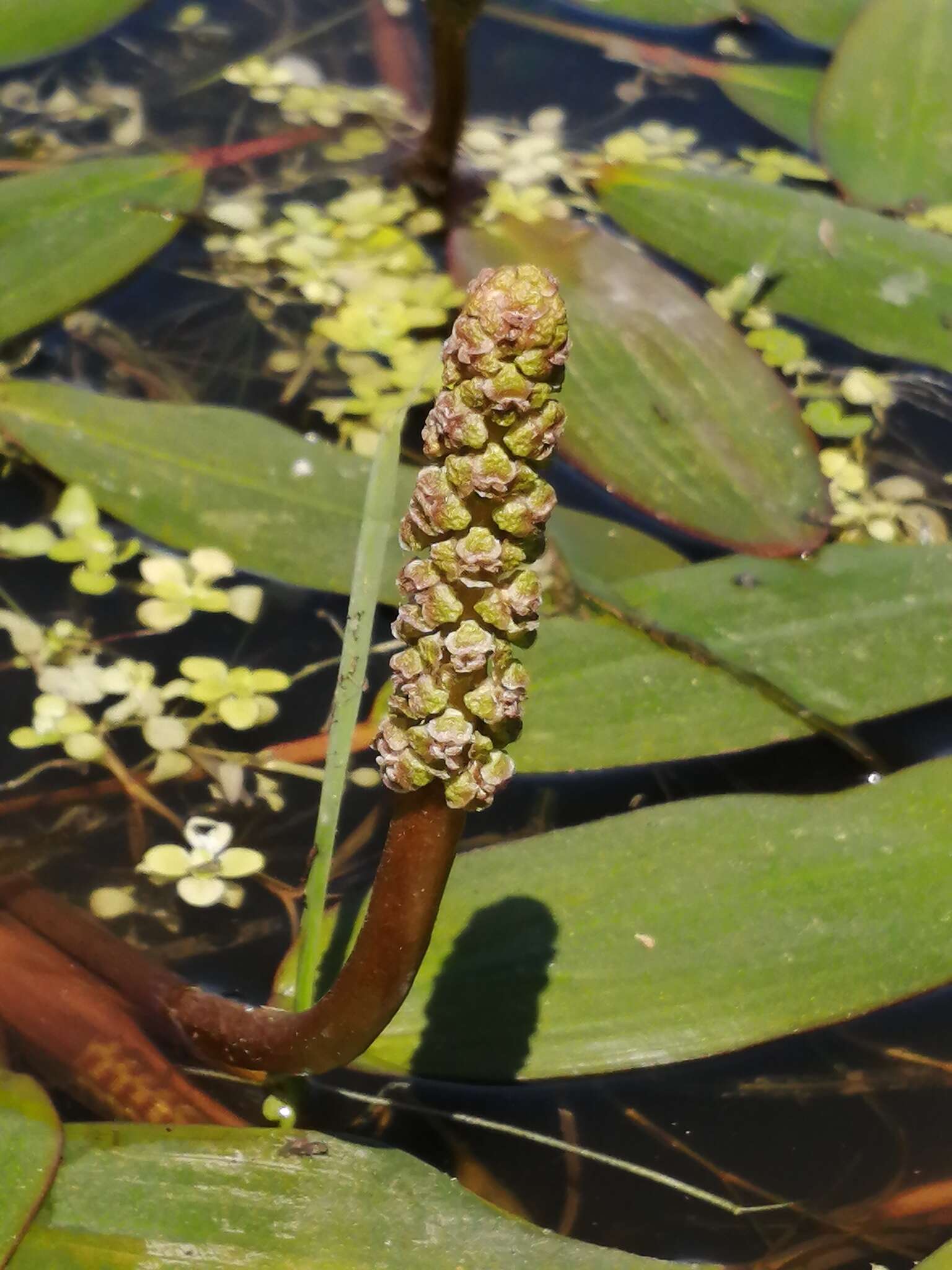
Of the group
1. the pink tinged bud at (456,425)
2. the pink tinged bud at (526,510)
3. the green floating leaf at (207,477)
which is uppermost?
the pink tinged bud at (456,425)

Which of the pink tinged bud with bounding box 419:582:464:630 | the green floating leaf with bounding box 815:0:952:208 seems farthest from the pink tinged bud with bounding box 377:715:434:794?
the green floating leaf with bounding box 815:0:952:208

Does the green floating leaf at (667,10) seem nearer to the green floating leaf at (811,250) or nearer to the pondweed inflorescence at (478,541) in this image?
the green floating leaf at (811,250)

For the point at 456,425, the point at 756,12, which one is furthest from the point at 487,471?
the point at 756,12

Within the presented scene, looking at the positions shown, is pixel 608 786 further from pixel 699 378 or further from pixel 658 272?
pixel 658 272

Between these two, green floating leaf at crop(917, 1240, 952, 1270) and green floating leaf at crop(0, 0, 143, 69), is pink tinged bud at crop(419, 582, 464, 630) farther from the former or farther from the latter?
green floating leaf at crop(0, 0, 143, 69)

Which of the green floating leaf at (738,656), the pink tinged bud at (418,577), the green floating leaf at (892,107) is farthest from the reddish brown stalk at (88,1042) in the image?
the green floating leaf at (892,107)
